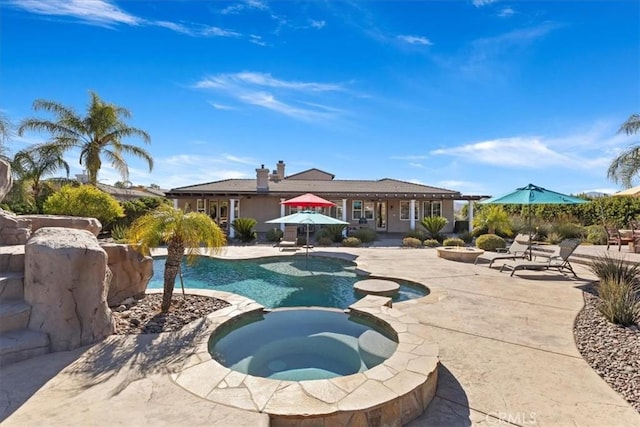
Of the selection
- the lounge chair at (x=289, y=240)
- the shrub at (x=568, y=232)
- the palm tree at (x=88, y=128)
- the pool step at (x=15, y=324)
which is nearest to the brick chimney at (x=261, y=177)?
the lounge chair at (x=289, y=240)

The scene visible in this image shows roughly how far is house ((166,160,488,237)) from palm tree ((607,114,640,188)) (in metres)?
8.18

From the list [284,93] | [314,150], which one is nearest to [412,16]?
[284,93]

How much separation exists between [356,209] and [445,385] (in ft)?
68.8

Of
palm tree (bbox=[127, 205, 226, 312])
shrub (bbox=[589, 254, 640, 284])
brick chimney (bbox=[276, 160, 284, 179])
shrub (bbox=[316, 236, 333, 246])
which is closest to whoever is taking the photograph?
palm tree (bbox=[127, 205, 226, 312])

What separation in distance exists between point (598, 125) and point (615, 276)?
1194cm

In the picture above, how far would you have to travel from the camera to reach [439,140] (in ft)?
72.7

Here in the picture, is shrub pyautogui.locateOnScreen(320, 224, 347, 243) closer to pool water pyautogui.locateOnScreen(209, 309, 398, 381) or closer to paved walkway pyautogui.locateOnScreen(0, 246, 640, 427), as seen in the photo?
pool water pyautogui.locateOnScreen(209, 309, 398, 381)

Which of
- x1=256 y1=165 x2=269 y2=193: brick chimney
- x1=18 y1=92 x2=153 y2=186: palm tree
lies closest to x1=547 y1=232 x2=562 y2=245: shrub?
x1=256 y1=165 x2=269 y2=193: brick chimney

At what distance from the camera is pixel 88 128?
68.6 ft

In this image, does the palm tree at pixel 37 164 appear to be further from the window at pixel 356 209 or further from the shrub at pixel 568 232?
the shrub at pixel 568 232

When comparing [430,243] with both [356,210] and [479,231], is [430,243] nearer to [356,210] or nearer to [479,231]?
[479,231]

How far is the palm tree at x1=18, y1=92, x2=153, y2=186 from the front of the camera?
20516 millimetres

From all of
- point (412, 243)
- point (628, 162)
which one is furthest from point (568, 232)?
point (412, 243)

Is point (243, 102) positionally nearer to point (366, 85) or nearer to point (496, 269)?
point (366, 85)
